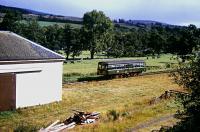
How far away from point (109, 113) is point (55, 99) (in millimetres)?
7066

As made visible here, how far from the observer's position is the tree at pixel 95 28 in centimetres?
11588

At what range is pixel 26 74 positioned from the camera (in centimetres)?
3127

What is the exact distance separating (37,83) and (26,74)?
1375mm

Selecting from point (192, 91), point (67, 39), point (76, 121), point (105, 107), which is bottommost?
point (105, 107)

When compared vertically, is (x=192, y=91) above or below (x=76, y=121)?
above

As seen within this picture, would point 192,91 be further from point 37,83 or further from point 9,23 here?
point 9,23

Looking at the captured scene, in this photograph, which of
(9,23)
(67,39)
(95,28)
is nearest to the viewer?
(9,23)

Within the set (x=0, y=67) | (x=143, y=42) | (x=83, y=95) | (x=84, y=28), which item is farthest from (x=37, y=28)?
(x=0, y=67)

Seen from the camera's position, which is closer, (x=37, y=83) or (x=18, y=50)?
(x=18, y=50)

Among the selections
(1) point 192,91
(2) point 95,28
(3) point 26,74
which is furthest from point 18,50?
(2) point 95,28

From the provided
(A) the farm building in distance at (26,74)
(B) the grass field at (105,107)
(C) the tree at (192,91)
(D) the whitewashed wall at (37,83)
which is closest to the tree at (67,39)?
(B) the grass field at (105,107)

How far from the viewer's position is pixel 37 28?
11481 centimetres

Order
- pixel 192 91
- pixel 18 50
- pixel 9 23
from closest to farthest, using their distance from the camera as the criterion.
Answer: pixel 192 91 → pixel 18 50 → pixel 9 23

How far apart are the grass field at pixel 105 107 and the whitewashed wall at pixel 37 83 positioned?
2.70 ft
